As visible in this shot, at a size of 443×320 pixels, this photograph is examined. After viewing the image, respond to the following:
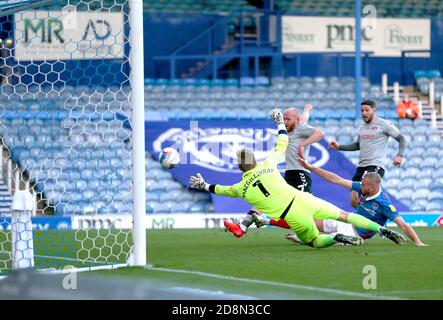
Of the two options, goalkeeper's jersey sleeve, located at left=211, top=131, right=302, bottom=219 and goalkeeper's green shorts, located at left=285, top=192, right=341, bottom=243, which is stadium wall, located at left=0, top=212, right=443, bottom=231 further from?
goalkeeper's green shorts, located at left=285, top=192, right=341, bottom=243

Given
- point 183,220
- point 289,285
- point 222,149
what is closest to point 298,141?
point 289,285

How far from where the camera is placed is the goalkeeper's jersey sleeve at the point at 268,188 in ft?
→ 39.0

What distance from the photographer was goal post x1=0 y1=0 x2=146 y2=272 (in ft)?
35.1

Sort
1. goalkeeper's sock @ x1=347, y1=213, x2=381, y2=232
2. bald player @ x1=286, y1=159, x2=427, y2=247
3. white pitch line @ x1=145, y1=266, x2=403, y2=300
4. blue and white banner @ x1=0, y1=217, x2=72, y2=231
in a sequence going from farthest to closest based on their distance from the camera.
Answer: blue and white banner @ x1=0, y1=217, x2=72, y2=231 < bald player @ x1=286, y1=159, x2=427, y2=247 < goalkeeper's sock @ x1=347, y1=213, x2=381, y2=232 < white pitch line @ x1=145, y1=266, x2=403, y2=300

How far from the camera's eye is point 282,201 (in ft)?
39.2

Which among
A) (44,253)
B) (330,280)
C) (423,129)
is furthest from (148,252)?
(423,129)

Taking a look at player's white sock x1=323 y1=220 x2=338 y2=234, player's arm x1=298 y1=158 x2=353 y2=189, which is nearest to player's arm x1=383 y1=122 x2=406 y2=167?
player's arm x1=298 y1=158 x2=353 y2=189

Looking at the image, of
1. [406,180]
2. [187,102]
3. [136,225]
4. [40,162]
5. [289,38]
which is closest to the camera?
[136,225]

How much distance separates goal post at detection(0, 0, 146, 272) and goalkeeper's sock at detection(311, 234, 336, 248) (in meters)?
2.26

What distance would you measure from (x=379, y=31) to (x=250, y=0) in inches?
167

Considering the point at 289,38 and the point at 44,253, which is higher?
the point at 289,38

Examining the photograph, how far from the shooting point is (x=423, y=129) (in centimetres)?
2766

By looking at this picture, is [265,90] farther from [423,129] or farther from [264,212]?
[264,212]

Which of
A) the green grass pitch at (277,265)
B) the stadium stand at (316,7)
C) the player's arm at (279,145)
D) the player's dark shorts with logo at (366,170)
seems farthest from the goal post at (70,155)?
the stadium stand at (316,7)
